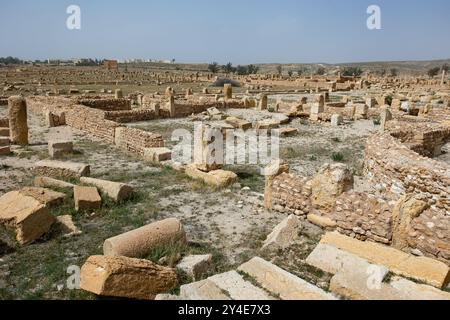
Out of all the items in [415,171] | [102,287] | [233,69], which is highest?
[233,69]

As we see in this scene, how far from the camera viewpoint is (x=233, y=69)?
94.2 metres

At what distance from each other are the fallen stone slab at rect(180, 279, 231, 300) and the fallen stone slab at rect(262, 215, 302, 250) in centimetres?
150

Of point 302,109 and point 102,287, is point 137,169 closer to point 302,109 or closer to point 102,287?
point 102,287

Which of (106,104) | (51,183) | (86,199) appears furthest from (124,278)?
(106,104)

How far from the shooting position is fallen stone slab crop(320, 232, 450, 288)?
16.0 ft

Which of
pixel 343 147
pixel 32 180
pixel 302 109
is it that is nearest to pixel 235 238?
pixel 32 180

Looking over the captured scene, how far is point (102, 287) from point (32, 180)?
6.13m

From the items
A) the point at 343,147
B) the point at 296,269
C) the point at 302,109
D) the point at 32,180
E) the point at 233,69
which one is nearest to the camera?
the point at 296,269

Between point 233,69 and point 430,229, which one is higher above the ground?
point 233,69

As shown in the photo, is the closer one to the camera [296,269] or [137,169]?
[296,269]

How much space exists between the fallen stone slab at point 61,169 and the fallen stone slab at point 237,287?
586 cm

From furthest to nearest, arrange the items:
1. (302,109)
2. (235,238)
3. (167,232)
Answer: (302,109) → (235,238) → (167,232)

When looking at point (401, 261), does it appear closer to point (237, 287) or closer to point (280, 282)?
point (280, 282)

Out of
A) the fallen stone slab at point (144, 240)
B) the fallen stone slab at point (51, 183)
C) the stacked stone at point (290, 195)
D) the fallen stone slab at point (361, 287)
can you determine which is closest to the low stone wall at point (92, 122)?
the fallen stone slab at point (51, 183)
